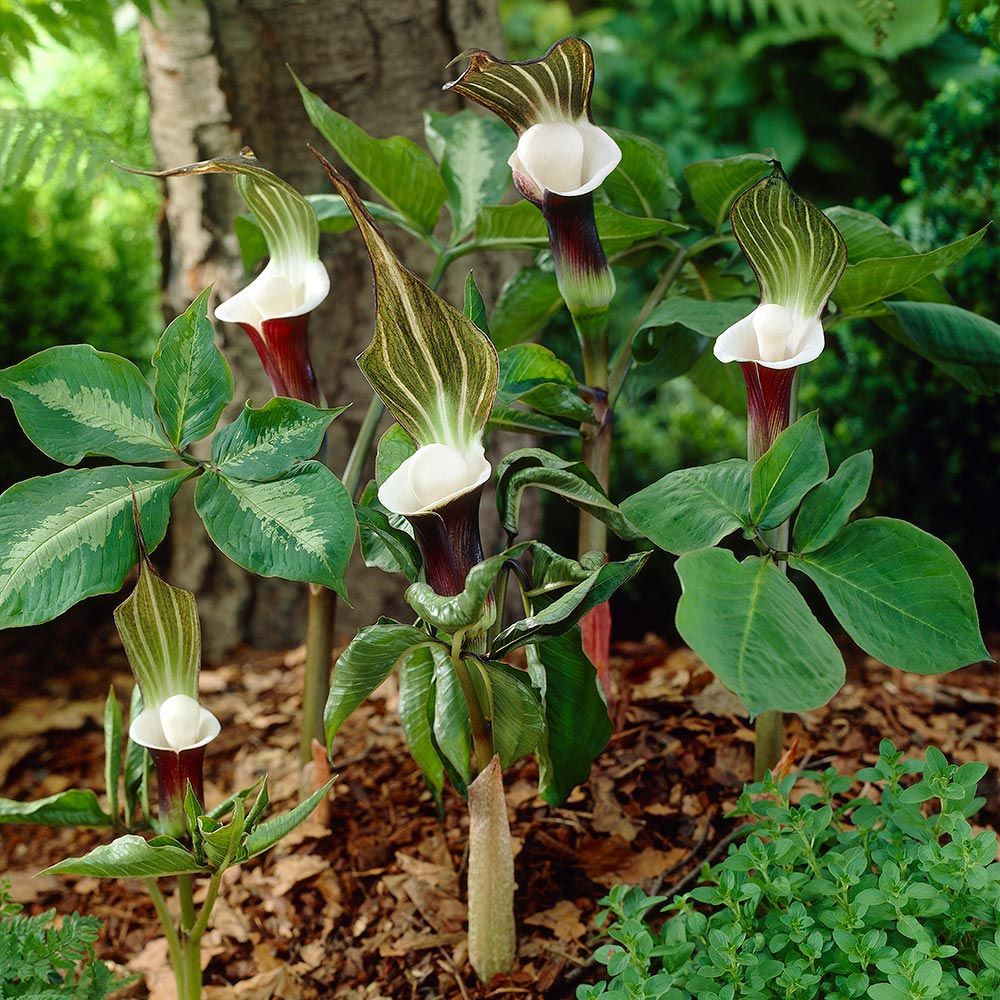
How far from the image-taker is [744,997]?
3.05 feet

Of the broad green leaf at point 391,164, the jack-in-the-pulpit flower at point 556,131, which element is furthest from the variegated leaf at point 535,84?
the broad green leaf at point 391,164

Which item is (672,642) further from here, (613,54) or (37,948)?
(613,54)

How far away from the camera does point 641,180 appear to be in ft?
4.02

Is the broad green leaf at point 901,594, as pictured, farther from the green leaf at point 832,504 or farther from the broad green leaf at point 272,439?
the broad green leaf at point 272,439

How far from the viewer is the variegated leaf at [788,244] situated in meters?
0.96

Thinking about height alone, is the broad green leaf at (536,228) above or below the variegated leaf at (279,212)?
below

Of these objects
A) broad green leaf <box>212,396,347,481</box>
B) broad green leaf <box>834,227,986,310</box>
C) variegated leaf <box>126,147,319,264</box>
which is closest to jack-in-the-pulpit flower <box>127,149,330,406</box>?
variegated leaf <box>126,147,319,264</box>

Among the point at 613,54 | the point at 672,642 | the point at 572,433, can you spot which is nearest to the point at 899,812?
the point at 572,433

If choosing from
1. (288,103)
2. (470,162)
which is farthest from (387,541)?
(288,103)

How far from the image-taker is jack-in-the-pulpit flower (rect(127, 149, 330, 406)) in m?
1.07

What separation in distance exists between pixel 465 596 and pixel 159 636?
0.35 metres

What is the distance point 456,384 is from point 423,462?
0.07m

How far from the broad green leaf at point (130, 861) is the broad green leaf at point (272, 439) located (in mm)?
340

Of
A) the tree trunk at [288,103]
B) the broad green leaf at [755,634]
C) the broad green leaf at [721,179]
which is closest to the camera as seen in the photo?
the broad green leaf at [755,634]
